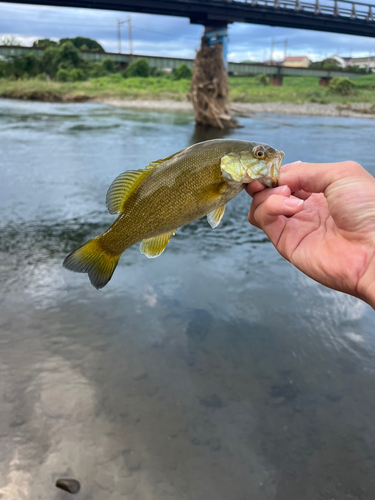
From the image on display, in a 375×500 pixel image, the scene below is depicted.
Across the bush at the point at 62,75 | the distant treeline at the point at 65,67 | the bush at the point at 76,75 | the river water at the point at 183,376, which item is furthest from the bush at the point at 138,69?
the river water at the point at 183,376

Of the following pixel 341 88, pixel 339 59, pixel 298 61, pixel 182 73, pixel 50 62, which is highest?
pixel 339 59

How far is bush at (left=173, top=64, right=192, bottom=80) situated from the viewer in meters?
58.8

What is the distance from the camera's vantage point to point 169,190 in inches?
86.0

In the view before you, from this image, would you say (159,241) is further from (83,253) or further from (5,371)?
(5,371)

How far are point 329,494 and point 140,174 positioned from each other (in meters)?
2.99

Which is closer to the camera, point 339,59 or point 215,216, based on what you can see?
point 215,216

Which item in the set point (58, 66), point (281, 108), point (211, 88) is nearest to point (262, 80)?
point (281, 108)

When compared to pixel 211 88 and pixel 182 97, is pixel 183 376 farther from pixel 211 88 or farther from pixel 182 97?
pixel 182 97

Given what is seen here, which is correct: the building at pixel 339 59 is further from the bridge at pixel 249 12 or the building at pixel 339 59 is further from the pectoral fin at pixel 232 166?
the pectoral fin at pixel 232 166

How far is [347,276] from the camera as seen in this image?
2398mm

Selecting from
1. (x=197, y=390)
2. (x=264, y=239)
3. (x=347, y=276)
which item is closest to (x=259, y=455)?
(x=197, y=390)

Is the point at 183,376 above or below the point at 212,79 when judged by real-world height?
below

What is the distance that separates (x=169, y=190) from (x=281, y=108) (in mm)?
38556

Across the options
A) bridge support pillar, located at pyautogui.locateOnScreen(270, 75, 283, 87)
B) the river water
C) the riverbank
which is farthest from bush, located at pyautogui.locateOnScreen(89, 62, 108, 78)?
the river water
